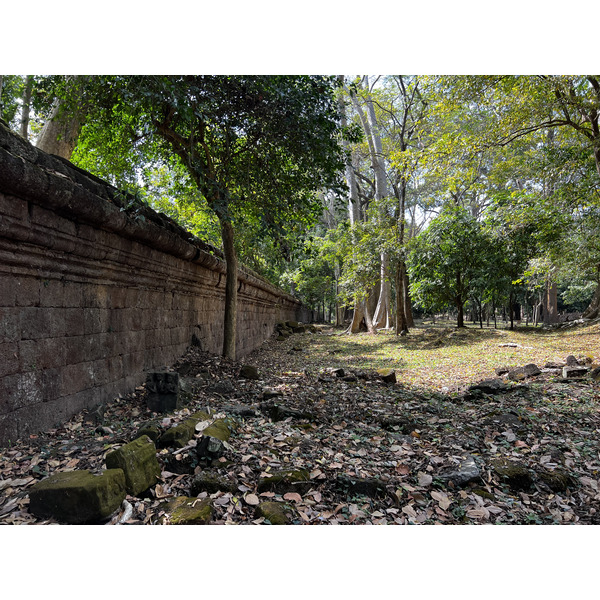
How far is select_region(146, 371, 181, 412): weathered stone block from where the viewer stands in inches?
133

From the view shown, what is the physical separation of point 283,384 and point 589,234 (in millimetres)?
6603

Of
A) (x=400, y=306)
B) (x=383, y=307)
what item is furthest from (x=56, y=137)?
(x=383, y=307)

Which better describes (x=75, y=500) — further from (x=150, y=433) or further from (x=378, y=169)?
(x=378, y=169)

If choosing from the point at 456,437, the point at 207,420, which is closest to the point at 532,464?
the point at 456,437

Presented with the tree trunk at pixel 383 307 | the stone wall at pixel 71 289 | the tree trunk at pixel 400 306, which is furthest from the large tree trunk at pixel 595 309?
the stone wall at pixel 71 289

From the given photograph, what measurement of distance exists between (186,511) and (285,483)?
554 mm

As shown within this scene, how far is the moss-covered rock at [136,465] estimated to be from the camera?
1985 millimetres

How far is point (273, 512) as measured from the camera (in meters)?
1.92

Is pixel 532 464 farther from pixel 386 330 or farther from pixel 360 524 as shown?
pixel 386 330

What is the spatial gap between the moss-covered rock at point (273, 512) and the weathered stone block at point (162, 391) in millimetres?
1717

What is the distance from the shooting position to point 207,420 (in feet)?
9.93

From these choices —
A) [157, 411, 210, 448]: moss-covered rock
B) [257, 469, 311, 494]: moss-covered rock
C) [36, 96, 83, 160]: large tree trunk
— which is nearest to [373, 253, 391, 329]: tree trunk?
[36, 96, 83, 160]: large tree trunk

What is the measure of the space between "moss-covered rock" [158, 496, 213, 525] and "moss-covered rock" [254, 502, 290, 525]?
24cm

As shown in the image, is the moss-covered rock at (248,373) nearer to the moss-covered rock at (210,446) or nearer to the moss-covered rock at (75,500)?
the moss-covered rock at (210,446)
